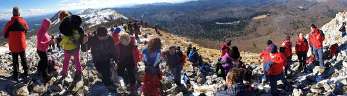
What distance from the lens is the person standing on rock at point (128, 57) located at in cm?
1470

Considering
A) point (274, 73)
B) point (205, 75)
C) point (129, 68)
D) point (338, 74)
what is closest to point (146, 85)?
point (129, 68)

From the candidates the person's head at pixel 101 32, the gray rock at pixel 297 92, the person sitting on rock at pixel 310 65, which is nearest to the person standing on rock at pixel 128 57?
the person's head at pixel 101 32

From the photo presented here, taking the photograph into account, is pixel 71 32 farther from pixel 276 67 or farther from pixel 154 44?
pixel 276 67

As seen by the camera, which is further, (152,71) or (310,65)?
(310,65)

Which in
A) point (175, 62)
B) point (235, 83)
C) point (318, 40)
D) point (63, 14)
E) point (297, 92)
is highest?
point (63, 14)

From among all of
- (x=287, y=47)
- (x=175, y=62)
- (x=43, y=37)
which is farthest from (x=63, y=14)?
(x=287, y=47)

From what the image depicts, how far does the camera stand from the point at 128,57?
14.9 metres

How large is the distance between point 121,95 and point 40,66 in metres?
2.94

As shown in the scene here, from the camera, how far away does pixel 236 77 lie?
12734 mm

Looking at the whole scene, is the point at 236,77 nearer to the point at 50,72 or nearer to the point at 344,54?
the point at 50,72

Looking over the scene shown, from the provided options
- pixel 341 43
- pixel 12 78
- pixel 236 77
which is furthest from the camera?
pixel 341 43

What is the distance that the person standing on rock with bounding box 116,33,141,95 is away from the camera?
14.7m

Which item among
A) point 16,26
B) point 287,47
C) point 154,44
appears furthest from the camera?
point 287,47

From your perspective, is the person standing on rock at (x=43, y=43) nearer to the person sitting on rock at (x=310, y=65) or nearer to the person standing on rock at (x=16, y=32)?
the person standing on rock at (x=16, y=32)
